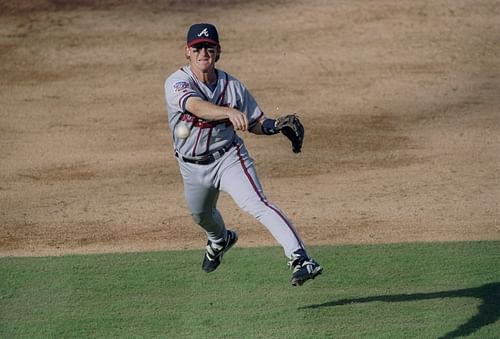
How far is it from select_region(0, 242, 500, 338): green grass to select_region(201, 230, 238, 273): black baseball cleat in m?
0.16

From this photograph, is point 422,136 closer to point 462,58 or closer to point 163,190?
point 462,58

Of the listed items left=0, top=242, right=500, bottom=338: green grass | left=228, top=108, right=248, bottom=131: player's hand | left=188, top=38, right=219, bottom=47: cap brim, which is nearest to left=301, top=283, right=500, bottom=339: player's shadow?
left=0, top=242, right=500, bottom=338: green grass

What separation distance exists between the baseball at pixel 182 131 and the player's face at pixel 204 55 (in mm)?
462

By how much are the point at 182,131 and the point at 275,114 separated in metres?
6.24

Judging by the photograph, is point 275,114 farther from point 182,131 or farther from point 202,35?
point 202,35

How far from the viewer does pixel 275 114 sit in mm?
13969

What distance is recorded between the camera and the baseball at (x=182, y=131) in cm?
782

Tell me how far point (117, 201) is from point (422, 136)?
14.0 feet

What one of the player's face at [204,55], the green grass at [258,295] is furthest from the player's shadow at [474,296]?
the player's face at [204,55]

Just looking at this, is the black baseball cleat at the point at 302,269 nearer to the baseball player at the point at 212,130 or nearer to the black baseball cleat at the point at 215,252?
the baseball player at the point at 212,130

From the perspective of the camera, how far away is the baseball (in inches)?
308

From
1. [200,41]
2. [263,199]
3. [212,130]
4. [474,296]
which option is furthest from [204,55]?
[474,296]

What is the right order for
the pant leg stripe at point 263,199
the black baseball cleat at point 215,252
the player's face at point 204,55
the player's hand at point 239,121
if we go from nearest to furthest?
the player's hand at point 239,121, the pant leg stripe at point 263,199, the player's face at point 204,55, the black baseball cleat at point 215,252

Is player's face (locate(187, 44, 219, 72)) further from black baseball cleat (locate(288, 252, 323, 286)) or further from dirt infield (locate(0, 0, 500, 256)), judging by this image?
dirt infield (locate(0, 0, 500, 256))
